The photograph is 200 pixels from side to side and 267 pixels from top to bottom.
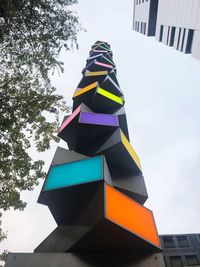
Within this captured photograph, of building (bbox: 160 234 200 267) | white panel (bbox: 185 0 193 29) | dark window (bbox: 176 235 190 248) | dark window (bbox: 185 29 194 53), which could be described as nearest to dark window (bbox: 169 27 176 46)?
dark window (bbox: 185 29 194 53)

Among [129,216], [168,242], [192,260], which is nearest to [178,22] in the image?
[129,216]

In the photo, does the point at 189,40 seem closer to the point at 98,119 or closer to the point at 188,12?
the point at 188,12

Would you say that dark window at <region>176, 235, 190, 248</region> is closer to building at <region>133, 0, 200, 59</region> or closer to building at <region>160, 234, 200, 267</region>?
building at <region>160, 234, 200, 267</region>

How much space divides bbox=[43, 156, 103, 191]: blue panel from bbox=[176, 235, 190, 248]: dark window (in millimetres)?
44118

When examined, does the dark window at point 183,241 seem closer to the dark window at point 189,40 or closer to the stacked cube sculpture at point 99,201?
the dark window at point 189,40

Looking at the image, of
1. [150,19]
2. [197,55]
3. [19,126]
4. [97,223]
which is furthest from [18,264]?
[150,19]

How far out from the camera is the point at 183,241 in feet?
140

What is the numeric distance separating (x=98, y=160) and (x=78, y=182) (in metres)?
1.33

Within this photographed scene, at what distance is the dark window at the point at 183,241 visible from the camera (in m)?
41.6

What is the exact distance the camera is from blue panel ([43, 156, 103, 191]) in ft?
23.0

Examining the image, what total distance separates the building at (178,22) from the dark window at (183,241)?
39.2 metres

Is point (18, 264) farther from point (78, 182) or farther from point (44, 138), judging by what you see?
point (44, 138)

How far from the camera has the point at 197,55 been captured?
16141mm

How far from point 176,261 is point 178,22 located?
41193 mm
